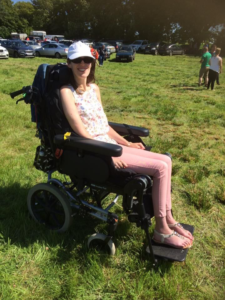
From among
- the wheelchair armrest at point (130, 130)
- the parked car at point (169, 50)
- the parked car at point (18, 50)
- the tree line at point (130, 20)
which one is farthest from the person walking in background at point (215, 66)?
the tree line at point (130, 20)

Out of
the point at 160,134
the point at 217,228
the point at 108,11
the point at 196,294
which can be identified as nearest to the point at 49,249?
the point at 196,294

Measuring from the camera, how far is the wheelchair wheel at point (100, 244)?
2.44 metres

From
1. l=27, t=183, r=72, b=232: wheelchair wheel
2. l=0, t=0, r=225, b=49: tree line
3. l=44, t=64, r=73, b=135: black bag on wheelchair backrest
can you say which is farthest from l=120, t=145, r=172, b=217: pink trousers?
l=0, t=0, r=225, b=49: tree line

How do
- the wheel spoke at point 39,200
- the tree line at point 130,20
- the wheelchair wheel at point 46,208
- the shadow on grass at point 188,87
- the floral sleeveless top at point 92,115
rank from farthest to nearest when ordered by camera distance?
the tree line at point 130,20 < the shadow on grass at point 188,87 < the wheel spoke at point 39,200 < the wheelchair wheel at point 46,208 < the floral sleeveless top at point 92,115

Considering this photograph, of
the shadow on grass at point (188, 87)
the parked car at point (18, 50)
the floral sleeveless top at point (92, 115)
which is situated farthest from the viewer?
the parked car at point (18, 50)

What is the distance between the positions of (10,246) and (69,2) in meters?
69.9

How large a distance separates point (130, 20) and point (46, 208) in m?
52.3

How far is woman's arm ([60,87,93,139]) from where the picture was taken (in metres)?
2.42

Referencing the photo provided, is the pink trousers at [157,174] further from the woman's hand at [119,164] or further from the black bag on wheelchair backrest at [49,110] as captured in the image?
the black bag on wheelchair backrest at [49,110]

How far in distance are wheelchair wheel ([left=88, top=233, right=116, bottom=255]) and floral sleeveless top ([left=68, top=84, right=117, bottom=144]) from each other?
3.00ft

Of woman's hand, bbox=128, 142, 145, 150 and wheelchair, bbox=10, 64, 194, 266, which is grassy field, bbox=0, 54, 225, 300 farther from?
woman's hand, bbox=128, 142, 145, 150

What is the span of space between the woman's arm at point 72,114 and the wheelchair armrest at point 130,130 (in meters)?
0.67

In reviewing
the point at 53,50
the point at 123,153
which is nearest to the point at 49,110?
the point at 123,153

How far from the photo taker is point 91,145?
2188 millimetres
